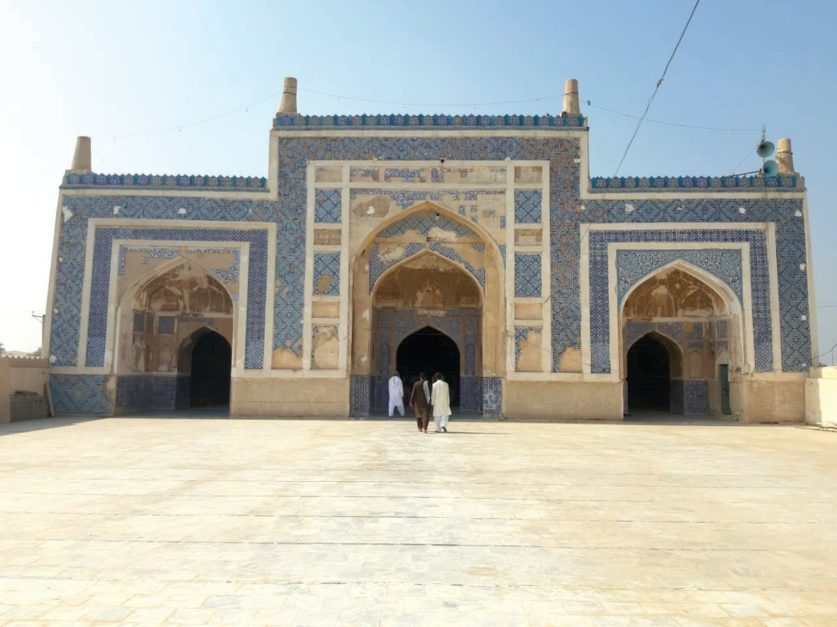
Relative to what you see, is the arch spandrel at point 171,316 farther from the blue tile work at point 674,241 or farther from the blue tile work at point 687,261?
the blue tile work at point 687,261

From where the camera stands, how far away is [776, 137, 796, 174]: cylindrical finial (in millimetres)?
12750

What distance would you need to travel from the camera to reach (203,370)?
15.9 m

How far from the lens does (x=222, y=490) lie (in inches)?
199

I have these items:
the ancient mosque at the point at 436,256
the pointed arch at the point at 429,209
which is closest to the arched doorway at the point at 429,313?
the ancient mosque at the point at 436,256

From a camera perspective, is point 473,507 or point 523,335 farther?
point 523,335

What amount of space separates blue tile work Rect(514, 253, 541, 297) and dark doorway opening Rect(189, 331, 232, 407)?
25.5 feet

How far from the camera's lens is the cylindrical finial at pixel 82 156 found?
1312cm

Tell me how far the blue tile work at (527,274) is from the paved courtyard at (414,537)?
5.48 meters

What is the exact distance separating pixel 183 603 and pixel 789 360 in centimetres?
1244

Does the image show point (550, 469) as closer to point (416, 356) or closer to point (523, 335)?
point (523, 335)

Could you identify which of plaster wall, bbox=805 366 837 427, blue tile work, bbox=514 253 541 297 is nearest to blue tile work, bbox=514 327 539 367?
blue tile work, bbox=514 253 541 297

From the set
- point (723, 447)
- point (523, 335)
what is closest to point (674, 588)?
point (723, 447)

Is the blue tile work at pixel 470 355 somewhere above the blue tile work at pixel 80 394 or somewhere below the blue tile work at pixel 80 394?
above

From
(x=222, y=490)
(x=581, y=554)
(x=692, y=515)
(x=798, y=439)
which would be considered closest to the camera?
(x=581, y=554)
